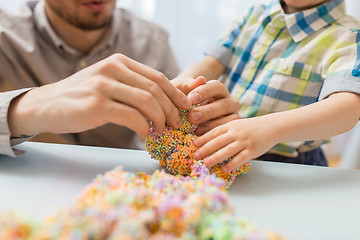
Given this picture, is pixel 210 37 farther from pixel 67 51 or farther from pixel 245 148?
pixel 245 148

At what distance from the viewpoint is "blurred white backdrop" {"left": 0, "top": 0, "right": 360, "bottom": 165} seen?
1.80m

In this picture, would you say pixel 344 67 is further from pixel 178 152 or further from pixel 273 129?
pixel 178 152

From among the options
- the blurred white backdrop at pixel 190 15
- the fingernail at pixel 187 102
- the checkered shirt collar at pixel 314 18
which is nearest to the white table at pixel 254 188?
the fingernail at pixel 187 102

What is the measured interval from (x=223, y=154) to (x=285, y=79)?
1.23 ft

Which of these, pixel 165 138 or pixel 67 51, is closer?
pixel 165 138

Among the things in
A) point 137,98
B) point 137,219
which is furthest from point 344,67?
→ point 137,219

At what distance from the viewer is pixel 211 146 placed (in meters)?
0.58

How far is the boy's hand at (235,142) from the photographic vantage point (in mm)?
563

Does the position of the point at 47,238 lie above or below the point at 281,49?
below

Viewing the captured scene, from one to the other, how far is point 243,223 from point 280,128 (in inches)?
12.3

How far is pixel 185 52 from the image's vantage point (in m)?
1.91

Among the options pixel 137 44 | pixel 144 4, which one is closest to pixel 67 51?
pixel 137 44

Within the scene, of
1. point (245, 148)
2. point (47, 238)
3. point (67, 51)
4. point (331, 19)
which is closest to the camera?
point (47, 238)

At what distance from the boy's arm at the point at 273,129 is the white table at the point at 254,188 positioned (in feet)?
0.20
